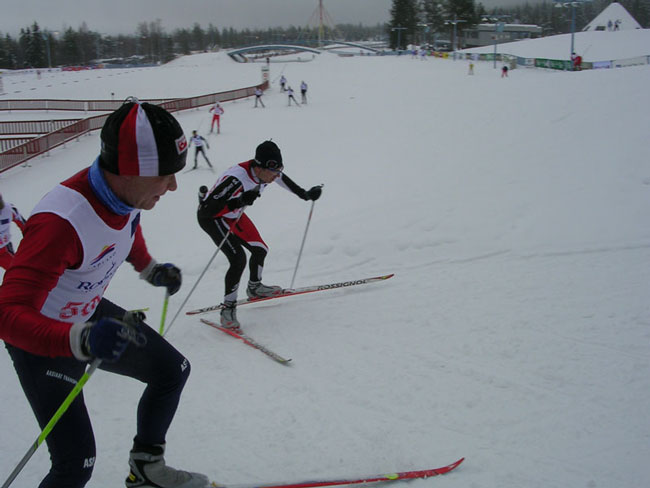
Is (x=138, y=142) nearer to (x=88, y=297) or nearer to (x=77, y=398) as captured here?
(x=88, y=297)

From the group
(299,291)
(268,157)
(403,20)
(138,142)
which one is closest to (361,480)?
(138,142)

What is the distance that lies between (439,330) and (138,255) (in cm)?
298

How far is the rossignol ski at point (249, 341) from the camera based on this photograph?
429 centimetres

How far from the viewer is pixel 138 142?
1862 mm

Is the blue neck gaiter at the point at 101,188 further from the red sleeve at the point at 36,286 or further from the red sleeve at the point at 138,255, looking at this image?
the red sleeve at the point at 138,255

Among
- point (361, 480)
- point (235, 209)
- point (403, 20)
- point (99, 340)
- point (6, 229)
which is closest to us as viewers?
point (99, 340)

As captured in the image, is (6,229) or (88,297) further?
(6,229)

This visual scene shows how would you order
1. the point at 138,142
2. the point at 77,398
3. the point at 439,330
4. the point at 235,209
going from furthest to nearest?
the point at 235,209 < the point at 439,330 < the point at 77,398 < the point at 138,142

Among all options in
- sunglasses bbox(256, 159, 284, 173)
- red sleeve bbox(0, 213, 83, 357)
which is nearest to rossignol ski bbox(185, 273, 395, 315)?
sunglasses bbox(256, 159, 284, 173)

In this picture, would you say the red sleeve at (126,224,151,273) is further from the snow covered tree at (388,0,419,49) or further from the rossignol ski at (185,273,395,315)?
the snow covered tree at (388,0,419,49)

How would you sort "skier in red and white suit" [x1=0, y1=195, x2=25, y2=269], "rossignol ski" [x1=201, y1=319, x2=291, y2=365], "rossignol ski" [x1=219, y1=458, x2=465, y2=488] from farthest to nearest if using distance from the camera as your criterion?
1. "skier in red and white suit" [x1=0, y1=195, x2=25, y2=269]
2. "rossignol ski" [x1=201, y1=319, x2=291, y2=365]
3. "rossignol ski" [x1=219, y1=458, x2=465, y2=488]

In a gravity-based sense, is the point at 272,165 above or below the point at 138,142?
below

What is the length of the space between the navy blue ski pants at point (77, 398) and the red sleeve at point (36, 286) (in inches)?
17.0

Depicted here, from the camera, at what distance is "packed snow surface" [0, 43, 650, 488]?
3055mm
